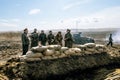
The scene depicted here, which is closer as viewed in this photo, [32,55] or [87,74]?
[32,55]

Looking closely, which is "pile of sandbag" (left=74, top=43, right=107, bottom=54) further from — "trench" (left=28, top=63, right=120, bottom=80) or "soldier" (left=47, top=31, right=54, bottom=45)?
"soldier" (left=47, top=31, right=54, bottom=45)

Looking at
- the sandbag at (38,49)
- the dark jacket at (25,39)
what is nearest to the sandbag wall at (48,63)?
the sandbag at (38,49)

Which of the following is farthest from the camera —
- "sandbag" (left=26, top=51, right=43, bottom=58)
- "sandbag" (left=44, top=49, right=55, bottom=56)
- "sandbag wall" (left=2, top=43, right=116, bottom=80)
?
"sandbag" (left=44, top=49, right=55, bottom=56)

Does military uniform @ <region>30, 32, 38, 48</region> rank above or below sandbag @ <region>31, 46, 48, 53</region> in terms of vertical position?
above

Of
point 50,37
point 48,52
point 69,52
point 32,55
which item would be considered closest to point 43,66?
point 32,55

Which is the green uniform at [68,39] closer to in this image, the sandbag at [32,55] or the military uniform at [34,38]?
the military uniform at [34,38]

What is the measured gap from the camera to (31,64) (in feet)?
38.8

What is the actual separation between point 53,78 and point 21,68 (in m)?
1.68

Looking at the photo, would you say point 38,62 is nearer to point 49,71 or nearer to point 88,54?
point 49,71

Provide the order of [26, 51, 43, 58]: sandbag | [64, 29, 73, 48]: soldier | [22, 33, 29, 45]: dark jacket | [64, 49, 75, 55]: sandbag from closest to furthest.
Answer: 1. [26, 51, 43, 58]: sandbag
2. [22, 33, 29, 45]: dark jacket
3. [64, 49, 75, 55]: sandbag
4. [64, 29, 73, 48]: soldier

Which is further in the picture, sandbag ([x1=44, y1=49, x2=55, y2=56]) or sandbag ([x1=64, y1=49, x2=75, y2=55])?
sandbag ([x1=64, y1=49, x2=75, y2=55])

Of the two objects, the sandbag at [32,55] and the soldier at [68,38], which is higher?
the soldier at [68,38]

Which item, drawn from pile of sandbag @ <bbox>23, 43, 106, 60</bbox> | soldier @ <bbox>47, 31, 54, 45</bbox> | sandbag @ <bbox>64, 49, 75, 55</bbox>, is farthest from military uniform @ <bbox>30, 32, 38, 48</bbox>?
sandbag @ <bbox>64, 49, 75, 55</bbox>

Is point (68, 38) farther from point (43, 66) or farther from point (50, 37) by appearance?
point (43, 66)
